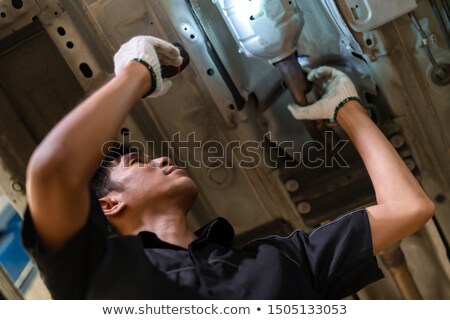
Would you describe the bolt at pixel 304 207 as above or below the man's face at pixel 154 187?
below

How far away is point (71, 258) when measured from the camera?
1094 mm

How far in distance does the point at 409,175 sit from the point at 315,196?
0.42 metres

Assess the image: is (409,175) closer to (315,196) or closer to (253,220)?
(315,196)

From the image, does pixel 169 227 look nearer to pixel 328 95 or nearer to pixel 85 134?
pixel 85 134

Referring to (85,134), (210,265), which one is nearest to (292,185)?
(210,265)

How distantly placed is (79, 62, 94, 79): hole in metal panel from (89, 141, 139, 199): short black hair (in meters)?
0.24

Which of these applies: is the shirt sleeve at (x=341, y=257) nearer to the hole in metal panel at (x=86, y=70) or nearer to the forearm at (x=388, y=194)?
the forearm at (x=388, y=194)

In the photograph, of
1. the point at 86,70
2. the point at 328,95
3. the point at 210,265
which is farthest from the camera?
the point at 86,70

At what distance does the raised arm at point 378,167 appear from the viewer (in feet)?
4.65

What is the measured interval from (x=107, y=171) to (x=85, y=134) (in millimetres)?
495

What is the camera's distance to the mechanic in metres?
1.09

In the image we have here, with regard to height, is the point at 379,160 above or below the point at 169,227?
below

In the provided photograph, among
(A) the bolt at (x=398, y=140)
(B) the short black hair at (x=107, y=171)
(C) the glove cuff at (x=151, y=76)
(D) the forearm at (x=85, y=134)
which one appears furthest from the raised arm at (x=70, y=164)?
(A) the bolt at (x=398, y=140)
